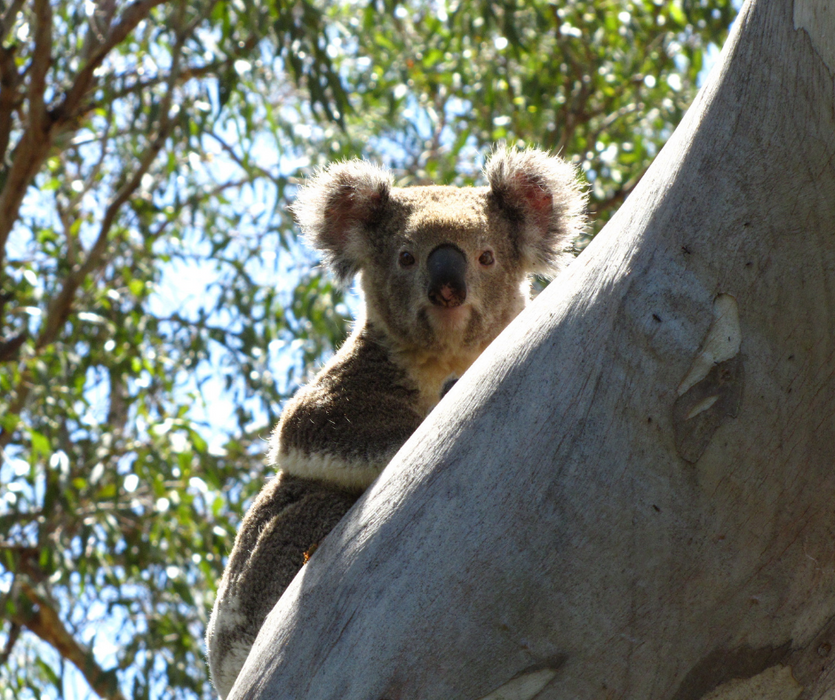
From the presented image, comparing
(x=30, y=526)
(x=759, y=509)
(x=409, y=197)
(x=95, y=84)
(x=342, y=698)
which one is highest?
(x=95, y=84)

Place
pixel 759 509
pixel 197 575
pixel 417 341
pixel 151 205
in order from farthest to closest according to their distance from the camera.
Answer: pixel 151 205
pixel 197 575
pixel 417 341
pixel 759 509

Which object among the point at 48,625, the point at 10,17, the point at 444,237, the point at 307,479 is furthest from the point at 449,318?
the point at 48,625

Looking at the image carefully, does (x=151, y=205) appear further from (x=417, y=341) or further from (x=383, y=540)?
(x=383, y=540)

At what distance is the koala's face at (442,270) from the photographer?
2289 mm

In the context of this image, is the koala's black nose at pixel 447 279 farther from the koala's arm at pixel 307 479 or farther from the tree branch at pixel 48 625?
the tree branch at pixel 48 625

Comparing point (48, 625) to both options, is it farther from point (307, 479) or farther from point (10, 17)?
point (307, 479)

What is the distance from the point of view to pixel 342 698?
140cm

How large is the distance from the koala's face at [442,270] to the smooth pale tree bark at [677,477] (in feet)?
2.79

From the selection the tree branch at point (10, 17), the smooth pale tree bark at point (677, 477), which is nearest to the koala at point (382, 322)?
the smooth pale tree bark at point (677, 477)

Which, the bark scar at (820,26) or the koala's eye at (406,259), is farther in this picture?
the koala's eye at (406,259)

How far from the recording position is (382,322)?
2406 mm

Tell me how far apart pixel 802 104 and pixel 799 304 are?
0.29 metres

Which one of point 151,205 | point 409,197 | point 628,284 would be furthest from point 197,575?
point 628,284

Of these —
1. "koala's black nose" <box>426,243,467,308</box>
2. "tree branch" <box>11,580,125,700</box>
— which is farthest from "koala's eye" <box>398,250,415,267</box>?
"tree branch" <box>11,580,125,700</box>
